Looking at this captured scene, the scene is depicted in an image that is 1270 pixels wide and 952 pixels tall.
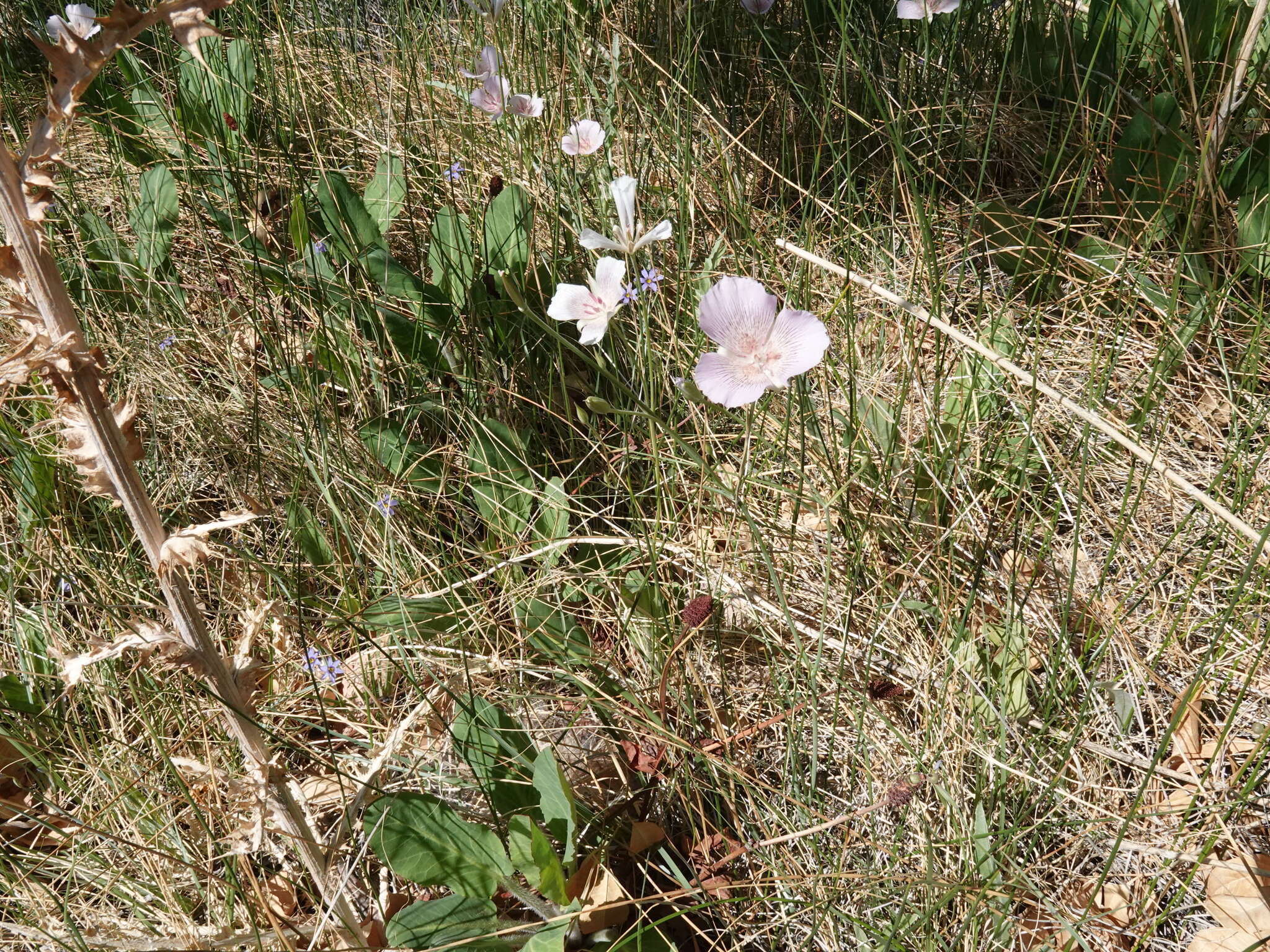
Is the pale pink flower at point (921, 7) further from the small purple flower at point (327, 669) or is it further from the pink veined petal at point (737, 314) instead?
the small purple flower at point (327, 669)

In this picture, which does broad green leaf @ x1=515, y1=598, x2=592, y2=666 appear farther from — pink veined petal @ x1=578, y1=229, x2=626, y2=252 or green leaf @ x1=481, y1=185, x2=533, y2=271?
green leaf @ x1=481, y1=185, x2=533, y2=271

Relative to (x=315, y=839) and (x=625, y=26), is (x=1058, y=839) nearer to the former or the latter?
(x=315, y=839)

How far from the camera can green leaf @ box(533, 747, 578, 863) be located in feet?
3.51

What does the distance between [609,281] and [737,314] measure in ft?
0.76

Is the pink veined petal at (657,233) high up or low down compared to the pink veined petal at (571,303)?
up

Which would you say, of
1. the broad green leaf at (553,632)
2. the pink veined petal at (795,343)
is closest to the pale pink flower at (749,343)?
the pink veined petal at (795,343)

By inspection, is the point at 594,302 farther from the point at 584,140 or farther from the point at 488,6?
the point at 488,6

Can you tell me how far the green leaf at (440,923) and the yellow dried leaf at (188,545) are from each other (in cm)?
45

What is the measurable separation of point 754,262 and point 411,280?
0.59 metres

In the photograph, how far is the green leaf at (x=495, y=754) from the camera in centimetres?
114

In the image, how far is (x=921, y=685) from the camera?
126 centimetres

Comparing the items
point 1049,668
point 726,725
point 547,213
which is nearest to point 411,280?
point 547,213

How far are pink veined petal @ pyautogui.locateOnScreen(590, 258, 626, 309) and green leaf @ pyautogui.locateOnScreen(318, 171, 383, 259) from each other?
1.85 feet

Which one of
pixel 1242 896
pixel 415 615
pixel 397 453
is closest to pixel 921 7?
pixel 397 453
